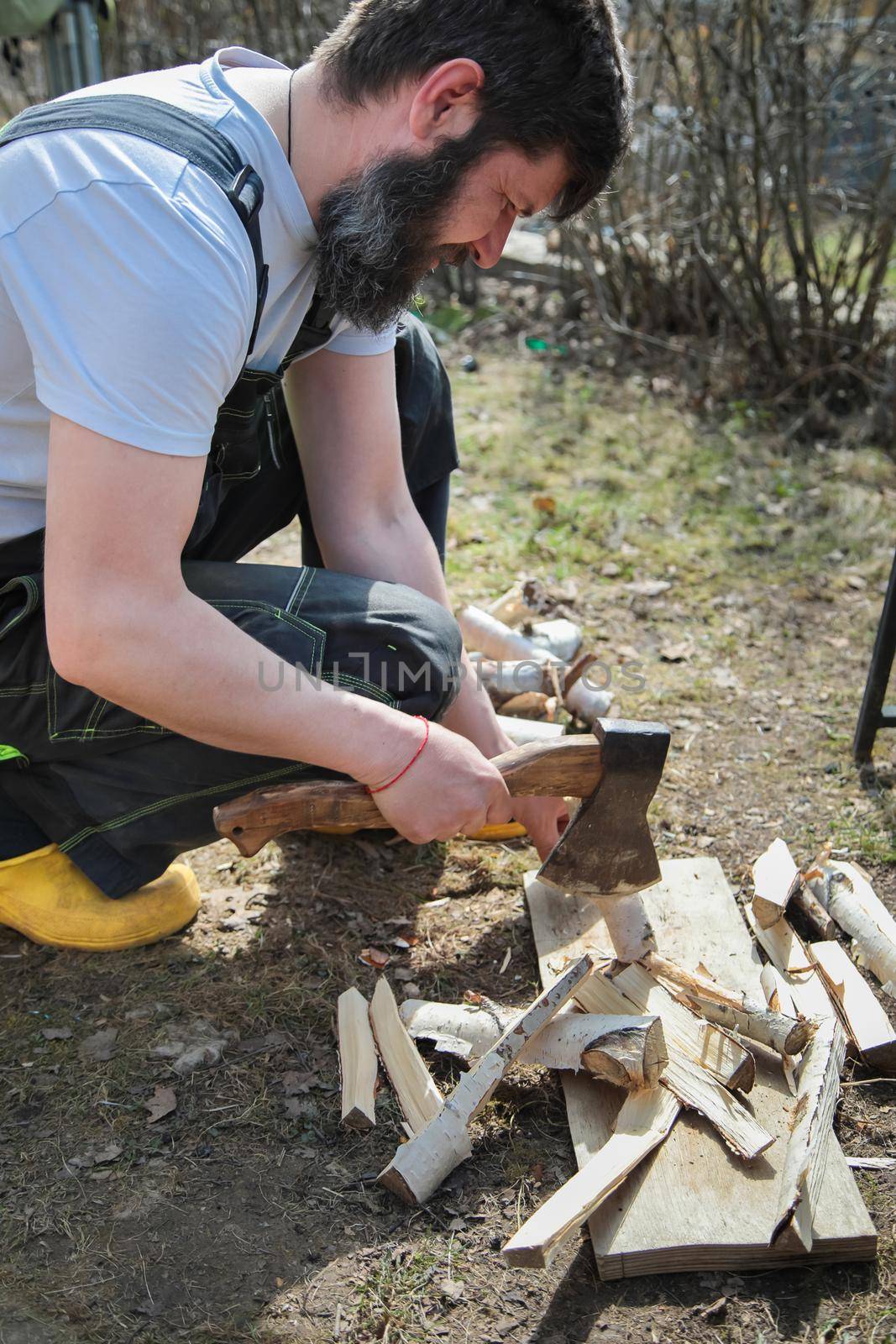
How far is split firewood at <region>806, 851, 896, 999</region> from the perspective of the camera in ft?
6.87

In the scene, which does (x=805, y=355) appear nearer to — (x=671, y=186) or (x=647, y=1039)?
(x=671, y=186)

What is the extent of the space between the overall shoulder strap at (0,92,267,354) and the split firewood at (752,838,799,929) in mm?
1521

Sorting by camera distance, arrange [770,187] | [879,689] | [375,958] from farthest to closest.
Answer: [770,187]
[879,689]
[375,958]

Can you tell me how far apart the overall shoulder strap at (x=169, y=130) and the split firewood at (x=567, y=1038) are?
131cm

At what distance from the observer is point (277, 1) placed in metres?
5.78

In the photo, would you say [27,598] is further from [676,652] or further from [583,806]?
[676,652]

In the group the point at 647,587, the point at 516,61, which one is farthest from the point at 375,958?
the point at 647,587

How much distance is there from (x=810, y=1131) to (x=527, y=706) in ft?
4.47

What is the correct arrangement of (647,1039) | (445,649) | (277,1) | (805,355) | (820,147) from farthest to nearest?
(277,1), (805,355), (820,147), (445,649), (647,1039)

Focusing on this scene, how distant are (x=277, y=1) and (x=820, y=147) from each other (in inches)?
122

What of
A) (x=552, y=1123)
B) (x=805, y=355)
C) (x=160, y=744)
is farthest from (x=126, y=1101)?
(x=805, y=355)

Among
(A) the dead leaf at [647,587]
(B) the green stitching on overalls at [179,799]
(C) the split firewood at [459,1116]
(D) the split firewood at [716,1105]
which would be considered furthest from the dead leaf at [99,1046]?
(A) the dead leaf at [647,587]

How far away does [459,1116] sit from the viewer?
173cm

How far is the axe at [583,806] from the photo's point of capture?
1.82m
